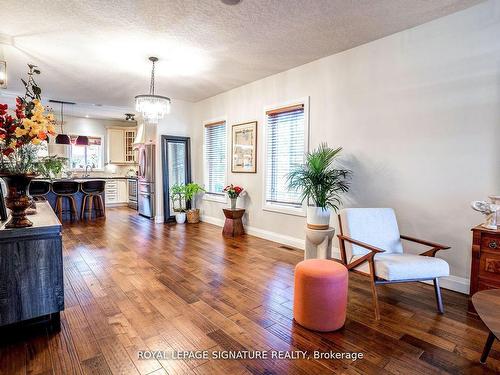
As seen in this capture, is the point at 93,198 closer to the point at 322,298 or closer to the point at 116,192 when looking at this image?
the point at 116,192

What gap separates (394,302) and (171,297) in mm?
2179

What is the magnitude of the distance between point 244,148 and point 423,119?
3.19m

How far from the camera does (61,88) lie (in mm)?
5781

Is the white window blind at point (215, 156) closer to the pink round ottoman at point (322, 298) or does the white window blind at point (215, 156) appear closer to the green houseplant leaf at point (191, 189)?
the green houseplant leaf at point (191, 189)

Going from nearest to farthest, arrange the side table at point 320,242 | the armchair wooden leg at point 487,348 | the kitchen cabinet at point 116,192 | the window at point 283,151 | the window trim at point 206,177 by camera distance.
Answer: the armchair wooden leg at point 487,348 → the side table at point 320,242 → the window at point 283,151 → the window trim at point 206,177 → the kitchen cabinet at point 116,192

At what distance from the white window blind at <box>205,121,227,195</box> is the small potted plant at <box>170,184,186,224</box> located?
61cm

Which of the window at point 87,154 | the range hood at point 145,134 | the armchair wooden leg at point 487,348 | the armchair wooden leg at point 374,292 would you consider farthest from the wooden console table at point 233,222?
the window at point 87,154

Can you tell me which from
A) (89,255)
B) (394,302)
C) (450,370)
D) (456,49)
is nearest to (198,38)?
(456,49)

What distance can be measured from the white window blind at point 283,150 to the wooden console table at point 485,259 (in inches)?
95.4

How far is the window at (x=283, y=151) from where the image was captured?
15.0 ft

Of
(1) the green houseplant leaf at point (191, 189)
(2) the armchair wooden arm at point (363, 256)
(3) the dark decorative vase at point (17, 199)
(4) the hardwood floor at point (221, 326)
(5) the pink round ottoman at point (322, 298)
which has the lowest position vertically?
(4) the hardwood floor at point (221, 326)

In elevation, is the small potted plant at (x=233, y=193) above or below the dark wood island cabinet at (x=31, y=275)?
above

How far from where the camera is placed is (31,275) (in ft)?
6.95

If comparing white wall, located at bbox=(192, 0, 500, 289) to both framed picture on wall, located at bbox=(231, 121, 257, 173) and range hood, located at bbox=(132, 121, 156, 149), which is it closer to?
framed picture on wall, located at bbox=(231, 121, 257, 173)
